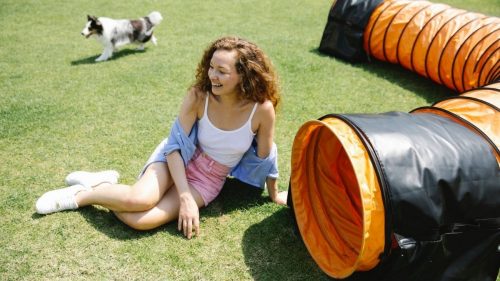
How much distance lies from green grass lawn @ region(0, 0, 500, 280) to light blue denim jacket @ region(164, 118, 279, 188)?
9.5 inches

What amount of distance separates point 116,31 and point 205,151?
13.6 feet

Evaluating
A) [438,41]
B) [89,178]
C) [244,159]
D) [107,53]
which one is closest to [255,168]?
[244,159]

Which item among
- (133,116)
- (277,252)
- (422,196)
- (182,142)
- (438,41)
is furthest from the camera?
(438,41)

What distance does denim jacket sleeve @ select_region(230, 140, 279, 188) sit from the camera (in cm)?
325

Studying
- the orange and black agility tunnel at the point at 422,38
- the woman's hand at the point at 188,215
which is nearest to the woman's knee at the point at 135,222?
the woman's hand at the point at 188,215

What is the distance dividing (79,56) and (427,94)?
5.12 meters

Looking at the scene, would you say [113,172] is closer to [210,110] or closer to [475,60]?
[210,110]

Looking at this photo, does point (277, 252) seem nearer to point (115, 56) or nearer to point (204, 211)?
point (204, 211)

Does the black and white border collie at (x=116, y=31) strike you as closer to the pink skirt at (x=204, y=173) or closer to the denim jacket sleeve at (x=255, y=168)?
the pink skirt at (x=204, y=173)

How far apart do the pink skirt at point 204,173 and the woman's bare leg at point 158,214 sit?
66 mm

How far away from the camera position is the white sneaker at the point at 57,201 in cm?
313

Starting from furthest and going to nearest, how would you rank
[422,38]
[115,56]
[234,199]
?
1. [115,56]
2. [422,38]
3. [234,199]

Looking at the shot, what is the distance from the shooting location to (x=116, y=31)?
6555 millimetres

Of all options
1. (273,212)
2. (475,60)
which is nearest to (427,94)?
(475,60)
